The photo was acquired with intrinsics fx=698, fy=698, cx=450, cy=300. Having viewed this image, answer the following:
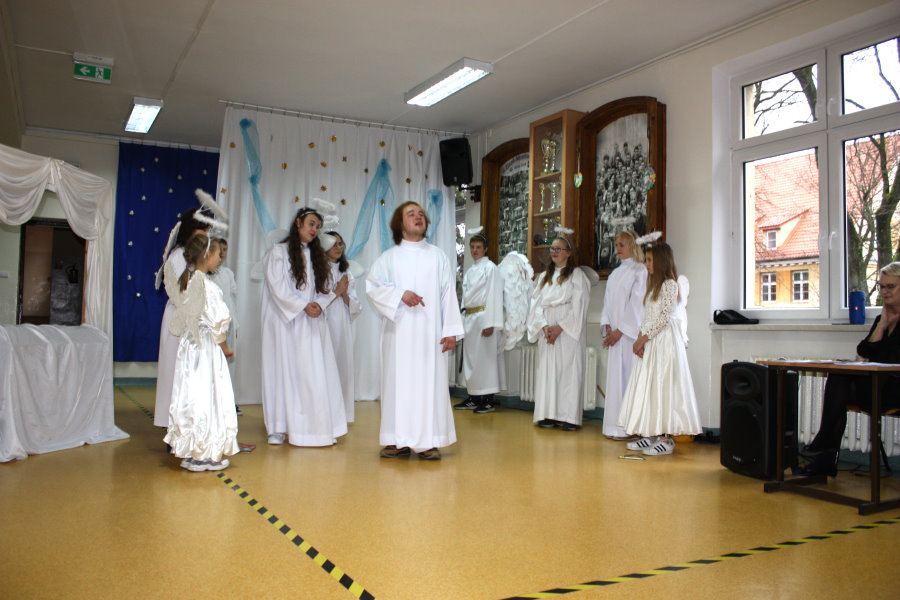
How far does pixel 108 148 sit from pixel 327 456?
23.3 ft

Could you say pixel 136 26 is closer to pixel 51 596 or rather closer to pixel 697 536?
pixel 51 596

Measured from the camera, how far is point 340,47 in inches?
242

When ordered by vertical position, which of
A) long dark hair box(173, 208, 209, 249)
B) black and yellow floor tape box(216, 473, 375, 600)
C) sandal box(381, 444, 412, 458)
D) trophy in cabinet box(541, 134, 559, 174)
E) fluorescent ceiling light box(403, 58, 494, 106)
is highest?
fluorescent ceiling light box(403, 58, 494, 106)

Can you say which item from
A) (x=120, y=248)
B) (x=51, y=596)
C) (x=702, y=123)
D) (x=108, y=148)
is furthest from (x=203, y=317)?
(x=108, y=148)

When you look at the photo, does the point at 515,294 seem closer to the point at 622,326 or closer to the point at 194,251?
the point at 622,326

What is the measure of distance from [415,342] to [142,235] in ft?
21.2

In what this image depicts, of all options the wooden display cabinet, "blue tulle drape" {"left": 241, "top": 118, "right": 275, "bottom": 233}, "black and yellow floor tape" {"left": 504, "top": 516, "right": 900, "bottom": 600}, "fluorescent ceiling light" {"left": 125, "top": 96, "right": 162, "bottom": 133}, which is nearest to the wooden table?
"black and yellow floor tape" {"left": 504, "top": 516, "right": 900, "bottom": 600}

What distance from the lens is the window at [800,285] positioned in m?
5.22

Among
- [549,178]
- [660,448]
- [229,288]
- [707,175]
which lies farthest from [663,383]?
[229,288]

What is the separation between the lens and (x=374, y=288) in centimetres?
472

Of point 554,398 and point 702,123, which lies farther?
point 554,398

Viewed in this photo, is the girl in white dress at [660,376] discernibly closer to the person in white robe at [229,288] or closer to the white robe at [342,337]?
the white robe at [342,337]

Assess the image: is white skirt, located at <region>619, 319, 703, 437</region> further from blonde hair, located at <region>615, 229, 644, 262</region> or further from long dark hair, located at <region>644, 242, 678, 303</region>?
blonde hair, located at <region>615, 229, 644, 262</region>

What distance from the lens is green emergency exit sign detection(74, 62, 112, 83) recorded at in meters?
6.52
